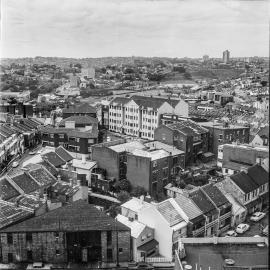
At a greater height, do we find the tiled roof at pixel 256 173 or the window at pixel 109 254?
the tiled roof at pixel 256 173

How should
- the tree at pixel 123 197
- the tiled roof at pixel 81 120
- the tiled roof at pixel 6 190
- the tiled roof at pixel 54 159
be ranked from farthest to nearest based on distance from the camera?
1. the tiled roof at pixel 81 120
2. the tiled roof at pixel 54 159
3. the tree at pixel 123 197
4. the tiled roof at pixel 6 190

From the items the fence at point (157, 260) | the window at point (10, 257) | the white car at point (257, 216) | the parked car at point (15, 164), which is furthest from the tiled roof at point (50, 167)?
the white car at point (257, 216)

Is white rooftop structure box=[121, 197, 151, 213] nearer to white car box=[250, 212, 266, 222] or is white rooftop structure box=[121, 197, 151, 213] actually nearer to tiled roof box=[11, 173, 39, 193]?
tiled roof box=[11, 173, 39, 193]

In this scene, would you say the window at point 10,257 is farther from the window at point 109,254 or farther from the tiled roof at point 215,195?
the tiled roof at point 215,195

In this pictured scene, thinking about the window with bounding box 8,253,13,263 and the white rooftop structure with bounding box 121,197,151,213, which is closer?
the window with bounding box 8,253,13,263

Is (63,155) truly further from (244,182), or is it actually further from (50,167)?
(244,182)

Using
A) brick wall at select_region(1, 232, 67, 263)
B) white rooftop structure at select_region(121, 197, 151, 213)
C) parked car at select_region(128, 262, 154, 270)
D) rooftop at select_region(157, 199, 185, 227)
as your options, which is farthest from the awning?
brick wall at select_region(1, 232, 67, 263)

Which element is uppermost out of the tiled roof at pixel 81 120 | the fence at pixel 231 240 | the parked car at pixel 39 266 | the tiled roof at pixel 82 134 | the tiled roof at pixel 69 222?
the tiled roof at pixel 81 120

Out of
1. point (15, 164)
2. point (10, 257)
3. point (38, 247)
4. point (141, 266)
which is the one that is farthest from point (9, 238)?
point (15, 164)
